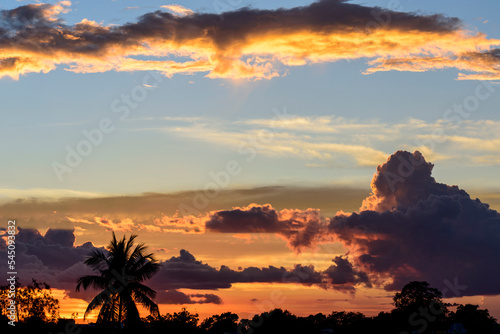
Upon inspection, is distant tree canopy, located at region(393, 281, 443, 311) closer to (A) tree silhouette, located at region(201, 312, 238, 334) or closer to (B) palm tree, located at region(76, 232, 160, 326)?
(A) tree silhouette, located at region(201, 312, 238, 334)

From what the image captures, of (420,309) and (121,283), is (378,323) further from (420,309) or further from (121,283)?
(121,283)

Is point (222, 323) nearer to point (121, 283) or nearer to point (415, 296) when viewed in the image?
point (415, 296)

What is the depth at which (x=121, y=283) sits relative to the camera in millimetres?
46938

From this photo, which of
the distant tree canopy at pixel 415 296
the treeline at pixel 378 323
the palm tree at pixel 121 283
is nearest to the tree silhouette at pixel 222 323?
the treeline at pixel 378 323

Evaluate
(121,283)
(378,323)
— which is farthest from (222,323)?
(121,283)

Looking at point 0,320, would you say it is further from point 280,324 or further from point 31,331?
point 280,324

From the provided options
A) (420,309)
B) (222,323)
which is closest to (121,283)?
(420,309)

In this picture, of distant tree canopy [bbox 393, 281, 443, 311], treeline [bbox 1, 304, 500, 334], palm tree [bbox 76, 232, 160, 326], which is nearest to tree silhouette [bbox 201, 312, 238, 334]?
treeline [bbox 1, 304, 500, 334]

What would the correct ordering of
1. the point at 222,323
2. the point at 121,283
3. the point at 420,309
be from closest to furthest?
the point at 121,283 < the point at 420,309 < the point at 222,323

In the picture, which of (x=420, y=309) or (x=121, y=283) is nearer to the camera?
(x=121, y=283)

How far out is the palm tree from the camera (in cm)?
4644

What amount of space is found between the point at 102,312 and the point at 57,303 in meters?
27.5

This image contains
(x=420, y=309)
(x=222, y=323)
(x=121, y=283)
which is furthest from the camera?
(x=222, y=323)

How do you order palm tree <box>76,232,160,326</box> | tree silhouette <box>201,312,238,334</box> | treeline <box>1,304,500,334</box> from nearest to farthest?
1. palm tree <box>76,232,160,326</box>
2. treeline <box>1,304,500,334</box>
3. tree silhouette <box>201,312,238,334</box>
